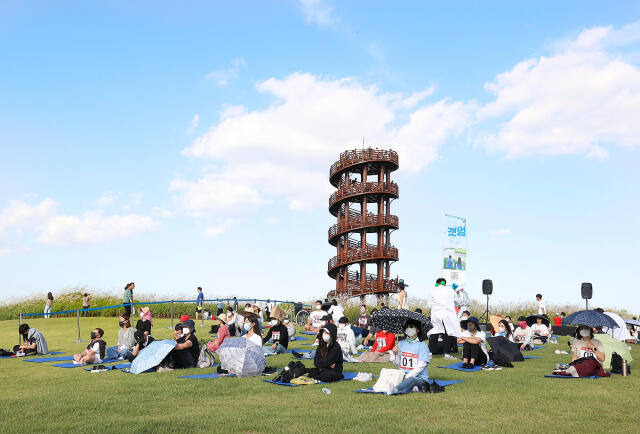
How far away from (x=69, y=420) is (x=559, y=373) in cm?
971

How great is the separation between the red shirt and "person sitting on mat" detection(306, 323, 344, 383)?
378 cm

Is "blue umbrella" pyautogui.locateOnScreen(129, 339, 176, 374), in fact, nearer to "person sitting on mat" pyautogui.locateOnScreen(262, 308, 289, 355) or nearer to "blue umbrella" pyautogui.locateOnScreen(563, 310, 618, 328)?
"person sitting on mat" pyautogui.locateOnScreen(262, 308, 289, 355)

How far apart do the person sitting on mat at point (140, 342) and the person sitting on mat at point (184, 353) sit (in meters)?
1.02

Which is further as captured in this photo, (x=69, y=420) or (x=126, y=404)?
(x=126, y=404)

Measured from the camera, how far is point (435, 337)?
53.6 feet

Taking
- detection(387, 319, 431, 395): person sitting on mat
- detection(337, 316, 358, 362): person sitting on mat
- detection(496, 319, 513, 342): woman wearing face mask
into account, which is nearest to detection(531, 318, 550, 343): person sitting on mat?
detection(496, 319, 513, 342): woman wearing face mask

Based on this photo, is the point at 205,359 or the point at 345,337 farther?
the point at 345,337

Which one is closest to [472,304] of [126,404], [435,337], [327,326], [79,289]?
[435,337]

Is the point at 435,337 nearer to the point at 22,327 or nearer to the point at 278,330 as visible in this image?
the point at 278,330

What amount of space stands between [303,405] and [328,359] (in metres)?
2.42

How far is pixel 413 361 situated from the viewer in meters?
9.98

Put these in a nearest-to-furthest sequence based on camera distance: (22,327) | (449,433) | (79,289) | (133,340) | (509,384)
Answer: (449,433) < (509,384) < (133,340) < (22,327) < (79,289)

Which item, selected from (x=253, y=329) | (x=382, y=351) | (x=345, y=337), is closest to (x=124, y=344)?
(x=253, y=329)

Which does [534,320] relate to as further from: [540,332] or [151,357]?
[151,357]
